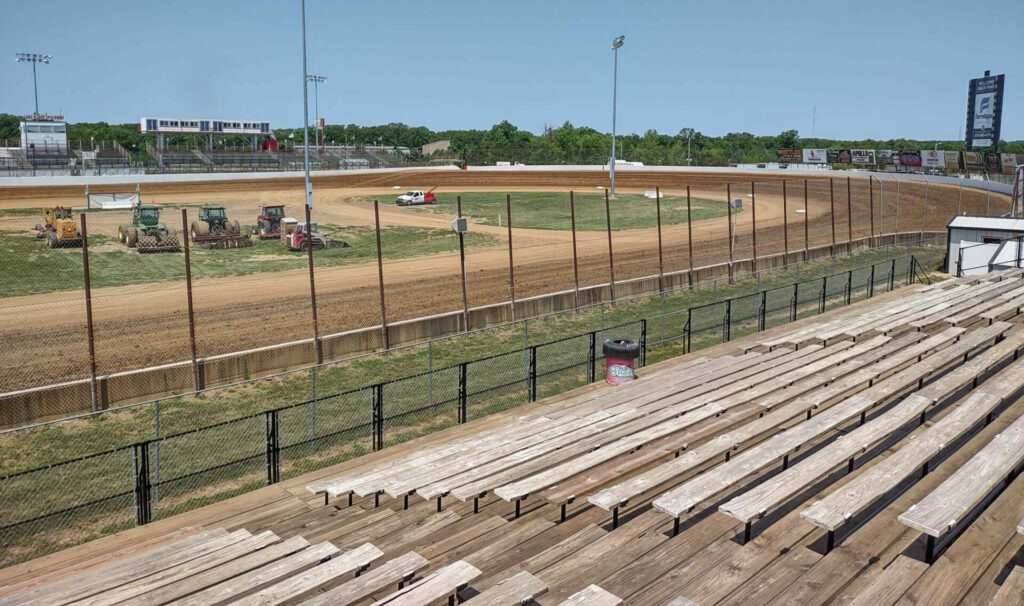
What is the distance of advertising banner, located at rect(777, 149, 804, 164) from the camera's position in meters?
102

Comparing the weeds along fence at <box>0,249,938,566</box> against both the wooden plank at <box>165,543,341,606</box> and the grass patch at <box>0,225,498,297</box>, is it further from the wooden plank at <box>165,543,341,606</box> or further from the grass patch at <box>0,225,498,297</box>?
the grass patch at <box>0,225,498,297</box>

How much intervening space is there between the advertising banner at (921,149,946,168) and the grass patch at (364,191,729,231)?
42654mm

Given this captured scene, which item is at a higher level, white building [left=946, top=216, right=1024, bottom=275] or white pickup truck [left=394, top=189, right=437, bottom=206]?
white pickup truck [left=394, top=189, right=437, bottom=206]

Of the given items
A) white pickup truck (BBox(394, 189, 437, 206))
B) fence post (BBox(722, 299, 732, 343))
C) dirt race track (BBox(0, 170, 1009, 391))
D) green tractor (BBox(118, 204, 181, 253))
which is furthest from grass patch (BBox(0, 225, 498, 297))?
fence post (BBox(722, 299, 732, 343))

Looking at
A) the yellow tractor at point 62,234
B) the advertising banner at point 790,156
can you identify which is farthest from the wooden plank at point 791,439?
the advertising banner at point 790,156

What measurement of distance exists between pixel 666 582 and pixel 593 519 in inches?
87.7

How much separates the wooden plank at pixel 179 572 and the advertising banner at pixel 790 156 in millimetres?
101253

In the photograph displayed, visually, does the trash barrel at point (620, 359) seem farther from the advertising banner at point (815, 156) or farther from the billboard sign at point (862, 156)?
the billboard sign at point (862, 156)

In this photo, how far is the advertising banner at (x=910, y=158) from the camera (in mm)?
93062

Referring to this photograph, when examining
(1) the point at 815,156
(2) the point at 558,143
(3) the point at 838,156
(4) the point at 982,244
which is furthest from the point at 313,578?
(2) the point at 558,143

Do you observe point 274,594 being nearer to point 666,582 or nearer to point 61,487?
point 666,582

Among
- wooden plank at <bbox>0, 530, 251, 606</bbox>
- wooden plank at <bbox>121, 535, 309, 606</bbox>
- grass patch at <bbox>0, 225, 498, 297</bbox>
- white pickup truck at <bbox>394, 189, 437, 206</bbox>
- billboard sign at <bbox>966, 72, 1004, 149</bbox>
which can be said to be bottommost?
wooden plank at <bbox>0, 530, 251, 606</bbox>

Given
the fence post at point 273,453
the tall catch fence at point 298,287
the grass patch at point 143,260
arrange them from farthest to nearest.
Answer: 1. the grass patch at point 143,260
2. the tall catch fence at point 298,287
3. the fence post at point 273,453

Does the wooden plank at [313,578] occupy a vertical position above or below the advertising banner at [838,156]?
below
